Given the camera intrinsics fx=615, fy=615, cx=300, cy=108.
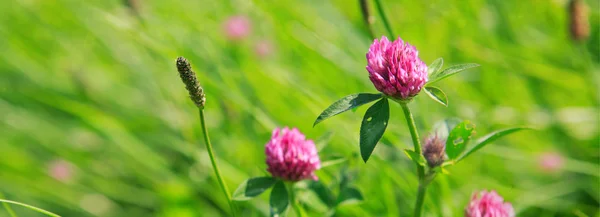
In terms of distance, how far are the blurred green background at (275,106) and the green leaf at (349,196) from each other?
0.67ft

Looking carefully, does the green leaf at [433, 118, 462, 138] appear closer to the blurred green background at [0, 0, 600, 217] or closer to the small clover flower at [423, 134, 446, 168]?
the small clover flower at [423, 134, 446, 168]

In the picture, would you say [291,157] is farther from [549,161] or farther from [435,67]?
[549,161]

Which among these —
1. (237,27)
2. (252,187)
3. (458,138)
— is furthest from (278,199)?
(237,27)

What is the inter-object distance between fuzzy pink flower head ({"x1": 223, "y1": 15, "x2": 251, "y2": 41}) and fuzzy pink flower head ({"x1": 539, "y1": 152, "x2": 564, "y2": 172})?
3.23ft

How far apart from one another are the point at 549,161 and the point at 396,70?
37.0 inches

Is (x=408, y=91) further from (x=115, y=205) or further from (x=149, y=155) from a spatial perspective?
(x=115, y=205)

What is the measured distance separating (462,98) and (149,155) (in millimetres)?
878

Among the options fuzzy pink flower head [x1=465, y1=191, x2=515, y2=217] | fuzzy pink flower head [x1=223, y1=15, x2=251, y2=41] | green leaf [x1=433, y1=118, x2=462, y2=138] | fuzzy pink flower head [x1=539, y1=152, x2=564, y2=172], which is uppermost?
fuzzy pink flower head [x1=223, y1=15, x2=251, y2=41]

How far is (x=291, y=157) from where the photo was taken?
0.85 m

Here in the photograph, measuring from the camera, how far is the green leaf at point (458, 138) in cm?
77

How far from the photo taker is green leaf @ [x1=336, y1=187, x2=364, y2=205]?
3.04ft

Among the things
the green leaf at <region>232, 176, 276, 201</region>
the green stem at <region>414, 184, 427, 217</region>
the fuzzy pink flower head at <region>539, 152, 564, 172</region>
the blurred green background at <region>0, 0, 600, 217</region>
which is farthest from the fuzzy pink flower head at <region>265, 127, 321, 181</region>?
the fuzzy pink flower head at <region>539, 152, 564, 172</region>

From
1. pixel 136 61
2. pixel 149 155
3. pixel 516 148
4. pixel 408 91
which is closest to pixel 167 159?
pixel 149 155

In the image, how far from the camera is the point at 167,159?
72.6 inches
